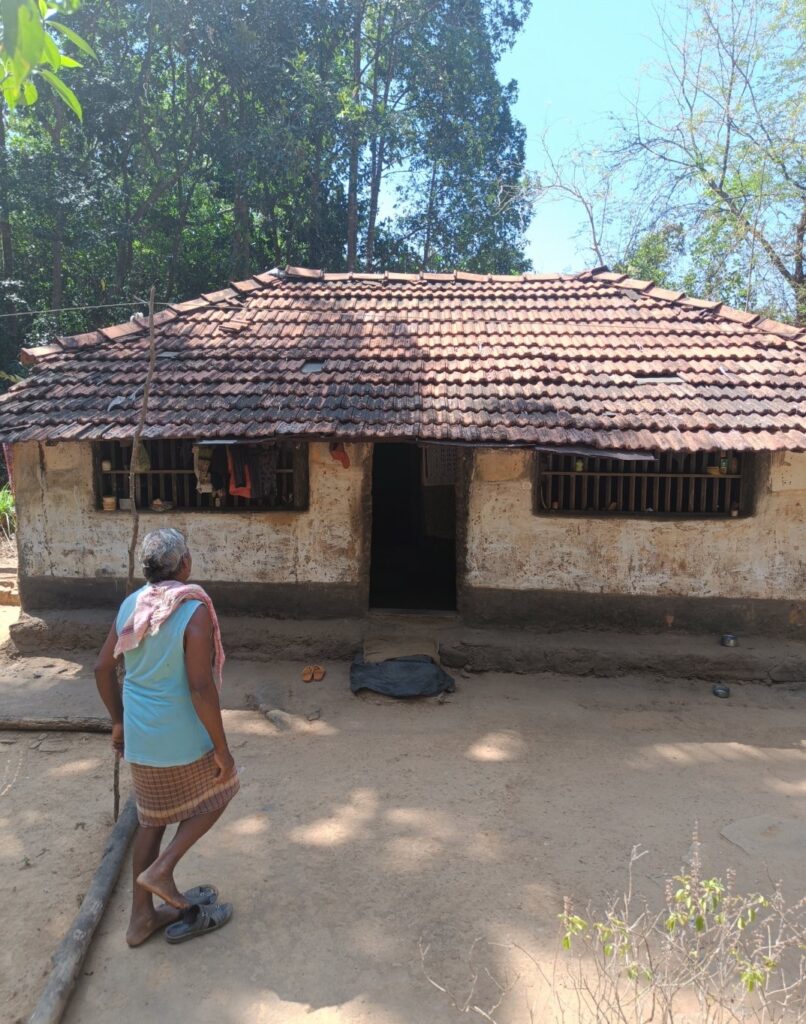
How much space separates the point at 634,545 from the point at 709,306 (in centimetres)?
358

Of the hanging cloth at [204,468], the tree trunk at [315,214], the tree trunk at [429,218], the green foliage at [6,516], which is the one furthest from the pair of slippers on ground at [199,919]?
the tree trunk at [429,218]

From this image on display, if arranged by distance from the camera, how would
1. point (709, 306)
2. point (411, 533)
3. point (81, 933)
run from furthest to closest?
point (411, 533) < point (709, 306) < point (81, 933)

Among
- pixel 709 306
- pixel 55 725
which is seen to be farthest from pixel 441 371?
pixel 55 725

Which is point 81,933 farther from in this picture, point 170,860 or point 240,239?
point 240,239

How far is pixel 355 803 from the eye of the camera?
421cm

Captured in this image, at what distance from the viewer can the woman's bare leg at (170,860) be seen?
2797 millimetres

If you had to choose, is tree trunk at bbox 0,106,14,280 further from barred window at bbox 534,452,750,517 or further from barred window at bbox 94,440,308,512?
barred window at bbox 534,452,750,517

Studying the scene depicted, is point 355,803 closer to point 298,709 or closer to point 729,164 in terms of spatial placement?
point 298,709

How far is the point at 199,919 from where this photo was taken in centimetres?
298

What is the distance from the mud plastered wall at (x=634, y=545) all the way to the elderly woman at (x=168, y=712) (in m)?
3.98

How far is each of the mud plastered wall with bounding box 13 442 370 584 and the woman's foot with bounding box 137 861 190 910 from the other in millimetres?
3881

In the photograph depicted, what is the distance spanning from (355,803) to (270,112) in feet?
56.1

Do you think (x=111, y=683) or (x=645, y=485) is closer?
(x=111, y=683)

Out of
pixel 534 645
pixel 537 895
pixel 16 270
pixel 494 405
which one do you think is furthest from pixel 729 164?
pixel 16 270
